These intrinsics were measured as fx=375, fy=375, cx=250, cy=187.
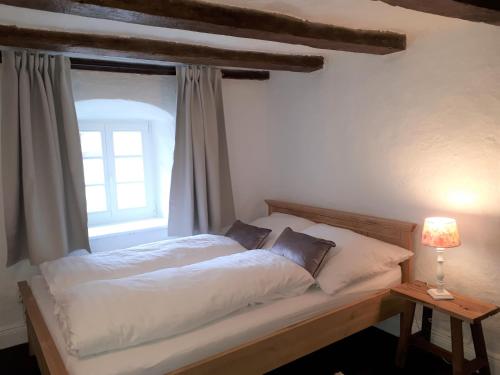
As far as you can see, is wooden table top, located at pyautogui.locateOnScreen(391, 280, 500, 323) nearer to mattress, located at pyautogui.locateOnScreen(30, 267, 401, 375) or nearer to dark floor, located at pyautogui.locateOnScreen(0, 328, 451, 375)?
mattress, located at pyautogui.locateOnScreen(30, 267, 401, 375)

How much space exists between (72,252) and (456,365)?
2.74m

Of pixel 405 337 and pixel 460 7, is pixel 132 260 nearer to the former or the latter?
pixel 405 337

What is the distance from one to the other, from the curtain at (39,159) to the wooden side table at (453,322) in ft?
7.91

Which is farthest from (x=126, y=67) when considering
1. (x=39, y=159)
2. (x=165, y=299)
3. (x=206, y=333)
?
(x=206, y=333)

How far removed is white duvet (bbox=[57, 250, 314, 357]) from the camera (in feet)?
5.69

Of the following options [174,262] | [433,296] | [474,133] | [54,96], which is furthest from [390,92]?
[54,96]

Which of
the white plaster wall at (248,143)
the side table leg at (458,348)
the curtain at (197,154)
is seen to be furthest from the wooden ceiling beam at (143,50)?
the side table leg at (458,348)

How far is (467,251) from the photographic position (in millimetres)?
2352

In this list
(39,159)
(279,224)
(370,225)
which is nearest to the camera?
(39,159)

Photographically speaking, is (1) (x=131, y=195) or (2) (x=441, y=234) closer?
(2) (x=441, y=234)

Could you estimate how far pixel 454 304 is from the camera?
7.09ft

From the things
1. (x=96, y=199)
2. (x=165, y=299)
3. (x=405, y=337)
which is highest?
(x=96, y=199)

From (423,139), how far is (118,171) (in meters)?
2.71

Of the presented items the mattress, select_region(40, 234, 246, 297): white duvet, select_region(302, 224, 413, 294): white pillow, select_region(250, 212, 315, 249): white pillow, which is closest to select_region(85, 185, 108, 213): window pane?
select_region(40, 234, 246, 297): white duvet
